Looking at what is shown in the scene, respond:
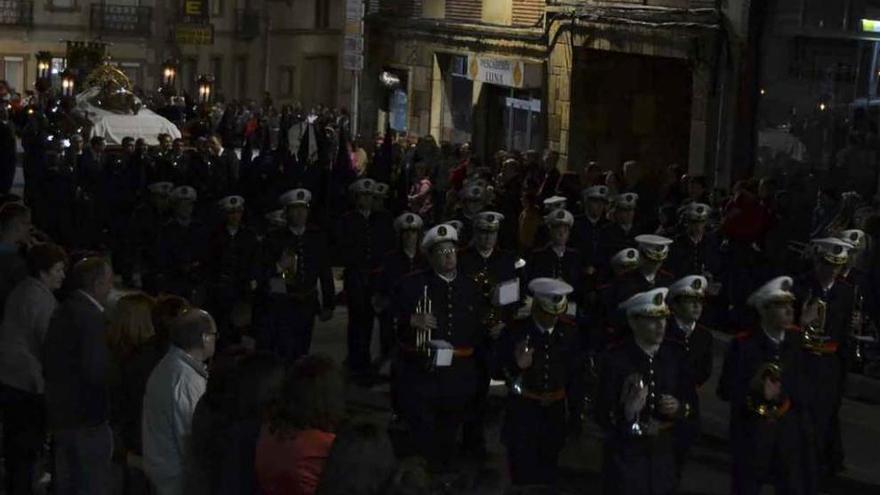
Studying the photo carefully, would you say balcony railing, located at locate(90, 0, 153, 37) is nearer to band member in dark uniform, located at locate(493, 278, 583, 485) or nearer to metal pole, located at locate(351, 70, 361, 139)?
metal pole, located at locate(351, 70, 361, 139)

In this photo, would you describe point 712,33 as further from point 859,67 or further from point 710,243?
point 710,243

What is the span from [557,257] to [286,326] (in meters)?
2.35

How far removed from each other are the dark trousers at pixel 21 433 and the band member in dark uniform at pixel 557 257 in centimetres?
479

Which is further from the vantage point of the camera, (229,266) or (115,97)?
(115,97)

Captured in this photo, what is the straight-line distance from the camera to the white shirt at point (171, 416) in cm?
886

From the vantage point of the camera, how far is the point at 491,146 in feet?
104

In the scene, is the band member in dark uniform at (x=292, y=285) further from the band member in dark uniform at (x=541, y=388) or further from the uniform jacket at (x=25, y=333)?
the uniform jacket at (x=25, y=333)

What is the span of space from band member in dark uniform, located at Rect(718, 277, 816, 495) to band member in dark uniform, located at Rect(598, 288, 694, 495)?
54 centimetres

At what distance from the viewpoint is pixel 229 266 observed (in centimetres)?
1612

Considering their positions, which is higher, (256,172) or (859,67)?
(859,67)

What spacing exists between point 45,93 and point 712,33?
19.6 metres

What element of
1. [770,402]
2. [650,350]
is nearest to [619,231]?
[770,402]

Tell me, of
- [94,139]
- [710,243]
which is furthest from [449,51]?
[710,243]

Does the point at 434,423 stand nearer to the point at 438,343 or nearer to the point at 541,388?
the point at 438,343
